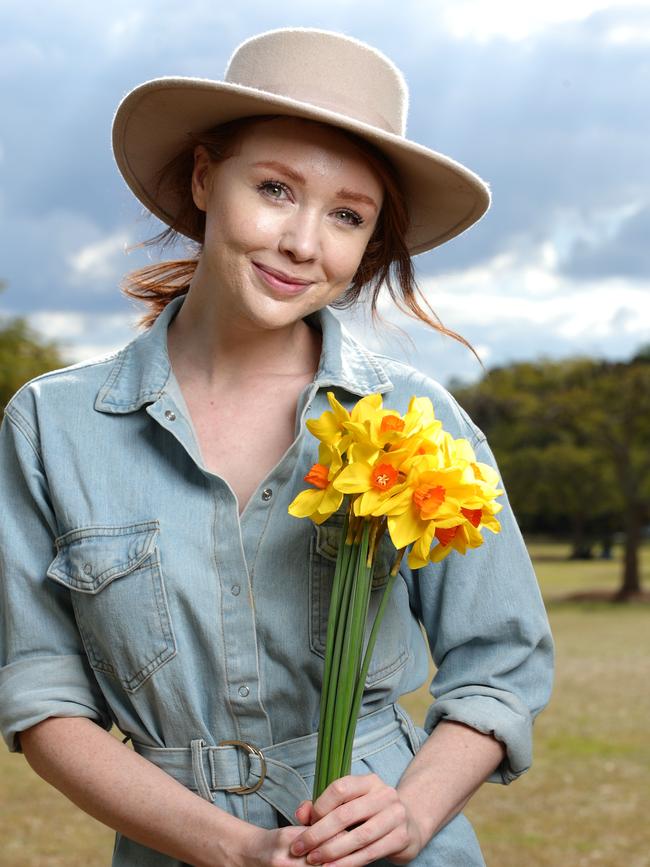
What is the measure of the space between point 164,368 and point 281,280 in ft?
0.95

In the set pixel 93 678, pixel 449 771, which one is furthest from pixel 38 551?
pixel 449 771

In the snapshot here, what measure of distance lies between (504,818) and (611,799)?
0.93 meters

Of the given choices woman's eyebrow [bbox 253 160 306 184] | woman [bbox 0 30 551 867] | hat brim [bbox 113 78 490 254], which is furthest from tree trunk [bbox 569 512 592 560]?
woman's eyebrow [bbox 253 160 306 184]

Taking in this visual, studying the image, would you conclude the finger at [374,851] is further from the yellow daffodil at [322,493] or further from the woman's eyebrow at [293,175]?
the woman's eyebrow at [293,175]

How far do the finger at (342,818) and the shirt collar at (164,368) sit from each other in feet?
2.16

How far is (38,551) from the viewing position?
1.99 meters

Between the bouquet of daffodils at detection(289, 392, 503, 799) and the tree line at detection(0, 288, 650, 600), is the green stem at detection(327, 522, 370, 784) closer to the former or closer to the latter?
the bouquet of daffodils at detection(289, 392, 503, 799)

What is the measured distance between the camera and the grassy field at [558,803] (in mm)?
6535

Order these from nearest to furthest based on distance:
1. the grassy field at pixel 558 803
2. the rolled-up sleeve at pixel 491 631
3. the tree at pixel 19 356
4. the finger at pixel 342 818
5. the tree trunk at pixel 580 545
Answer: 1. the finger at pixel 342 818
2. the rolled-up sleeve at pixel 491 631
3. the grassy field at pixel 558 803
4. the tree at pixel 19 356
5. the tree trunk at pixel 580 545

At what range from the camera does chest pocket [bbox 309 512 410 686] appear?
6.31ft

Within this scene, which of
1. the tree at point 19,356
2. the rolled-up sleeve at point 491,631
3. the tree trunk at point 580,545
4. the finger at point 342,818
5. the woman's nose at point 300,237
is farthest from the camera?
the tree trunk at point 580,545

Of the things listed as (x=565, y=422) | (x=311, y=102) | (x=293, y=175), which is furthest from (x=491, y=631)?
(x=565, y=422)

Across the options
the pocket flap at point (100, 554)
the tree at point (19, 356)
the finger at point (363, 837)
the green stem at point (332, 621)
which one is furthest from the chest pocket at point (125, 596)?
the tree at point (19, 356)

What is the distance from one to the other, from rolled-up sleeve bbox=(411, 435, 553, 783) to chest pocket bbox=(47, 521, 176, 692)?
0.44 m
